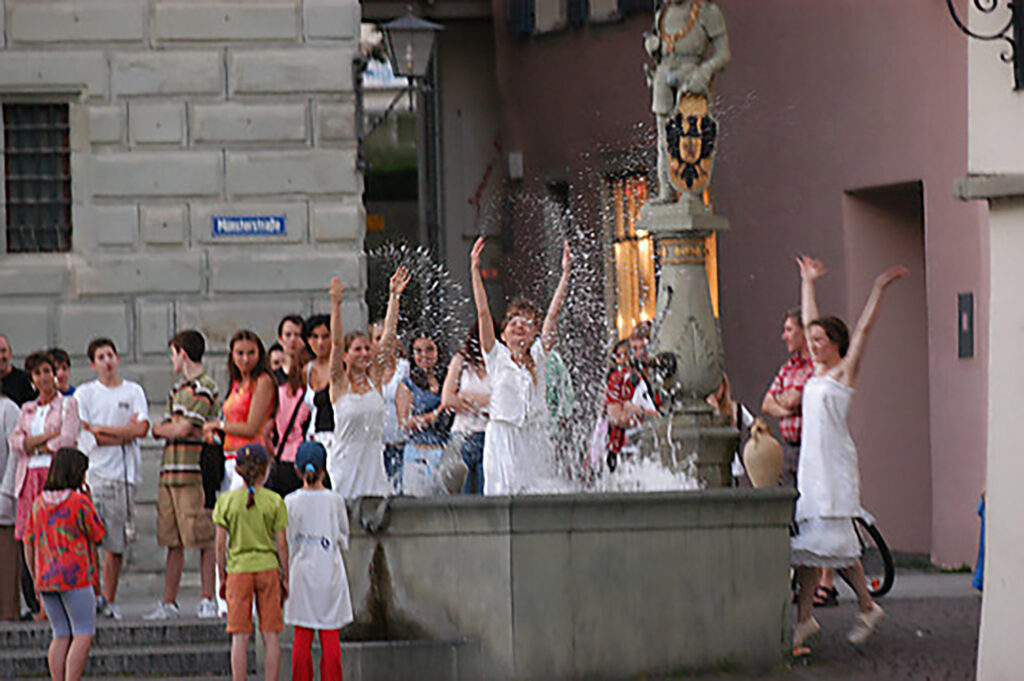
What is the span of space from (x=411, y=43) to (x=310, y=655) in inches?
363

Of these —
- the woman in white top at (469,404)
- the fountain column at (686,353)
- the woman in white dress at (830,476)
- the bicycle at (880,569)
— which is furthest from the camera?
the woman in white top at (469,404)

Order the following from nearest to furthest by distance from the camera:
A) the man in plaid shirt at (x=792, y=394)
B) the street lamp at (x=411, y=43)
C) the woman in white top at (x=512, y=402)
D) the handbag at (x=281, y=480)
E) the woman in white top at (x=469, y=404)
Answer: the handbag at (x=281, y=480)
the woman in white top at (x=512, y=402)
the man in plaid shirt at (x=792, y=394)
the woman in white top at (x=469, y=404)
the street lamp at (x=411, y=43)

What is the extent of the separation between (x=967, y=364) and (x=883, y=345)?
6.91ft

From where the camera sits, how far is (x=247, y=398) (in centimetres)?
1405

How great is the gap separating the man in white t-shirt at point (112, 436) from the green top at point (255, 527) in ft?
13.1

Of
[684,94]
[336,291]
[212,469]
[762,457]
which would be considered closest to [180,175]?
[212,469]

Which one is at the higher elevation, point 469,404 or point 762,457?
point 469,404

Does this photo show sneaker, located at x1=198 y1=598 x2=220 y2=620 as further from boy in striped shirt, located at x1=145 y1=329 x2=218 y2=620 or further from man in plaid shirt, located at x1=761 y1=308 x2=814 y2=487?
man in plaid shirt, located at x1=761 y1=308 x2=814 y2=487

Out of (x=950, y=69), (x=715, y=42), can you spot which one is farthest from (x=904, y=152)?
(x=715, y=42)

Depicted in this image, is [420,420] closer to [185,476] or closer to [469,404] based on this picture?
[469,404]

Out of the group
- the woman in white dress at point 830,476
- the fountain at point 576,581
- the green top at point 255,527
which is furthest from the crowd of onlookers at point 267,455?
the woman in white dress at point 830,476

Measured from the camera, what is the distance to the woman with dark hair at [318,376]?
13742mm

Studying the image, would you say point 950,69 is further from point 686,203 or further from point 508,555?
point 508,555

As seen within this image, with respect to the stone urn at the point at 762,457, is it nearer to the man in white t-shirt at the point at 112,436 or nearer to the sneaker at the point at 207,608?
the sneaker at the point at 207,608
